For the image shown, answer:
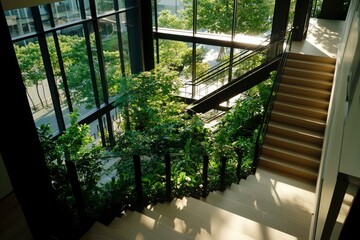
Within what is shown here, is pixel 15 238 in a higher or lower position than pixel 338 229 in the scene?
lower

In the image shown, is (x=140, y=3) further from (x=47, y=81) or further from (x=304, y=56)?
(x=304, y=56)

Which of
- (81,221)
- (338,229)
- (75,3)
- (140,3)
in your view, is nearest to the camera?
(338,229)

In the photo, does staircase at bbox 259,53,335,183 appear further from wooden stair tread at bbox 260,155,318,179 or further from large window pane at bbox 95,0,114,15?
large window pane at bbox 95,0,114,15

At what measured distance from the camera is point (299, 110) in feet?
27.2

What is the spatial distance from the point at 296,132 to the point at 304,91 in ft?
4.11

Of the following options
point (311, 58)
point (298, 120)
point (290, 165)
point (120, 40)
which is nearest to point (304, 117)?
point (298, 120)

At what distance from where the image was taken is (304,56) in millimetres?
8906

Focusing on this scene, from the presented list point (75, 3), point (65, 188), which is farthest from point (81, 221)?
point (75, 3)

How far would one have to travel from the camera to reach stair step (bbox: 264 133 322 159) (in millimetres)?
7722

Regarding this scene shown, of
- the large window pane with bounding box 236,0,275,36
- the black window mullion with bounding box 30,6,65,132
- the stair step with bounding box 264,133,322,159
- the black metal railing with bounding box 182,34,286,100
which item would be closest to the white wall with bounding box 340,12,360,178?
the stair step with bounding box 264,133,322,159

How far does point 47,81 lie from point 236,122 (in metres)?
5.55

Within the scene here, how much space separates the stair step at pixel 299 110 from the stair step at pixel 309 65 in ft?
3.95

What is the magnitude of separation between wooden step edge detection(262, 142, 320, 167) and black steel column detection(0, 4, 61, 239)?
242 inches

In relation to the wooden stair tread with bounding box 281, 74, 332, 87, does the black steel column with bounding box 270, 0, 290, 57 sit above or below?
above
